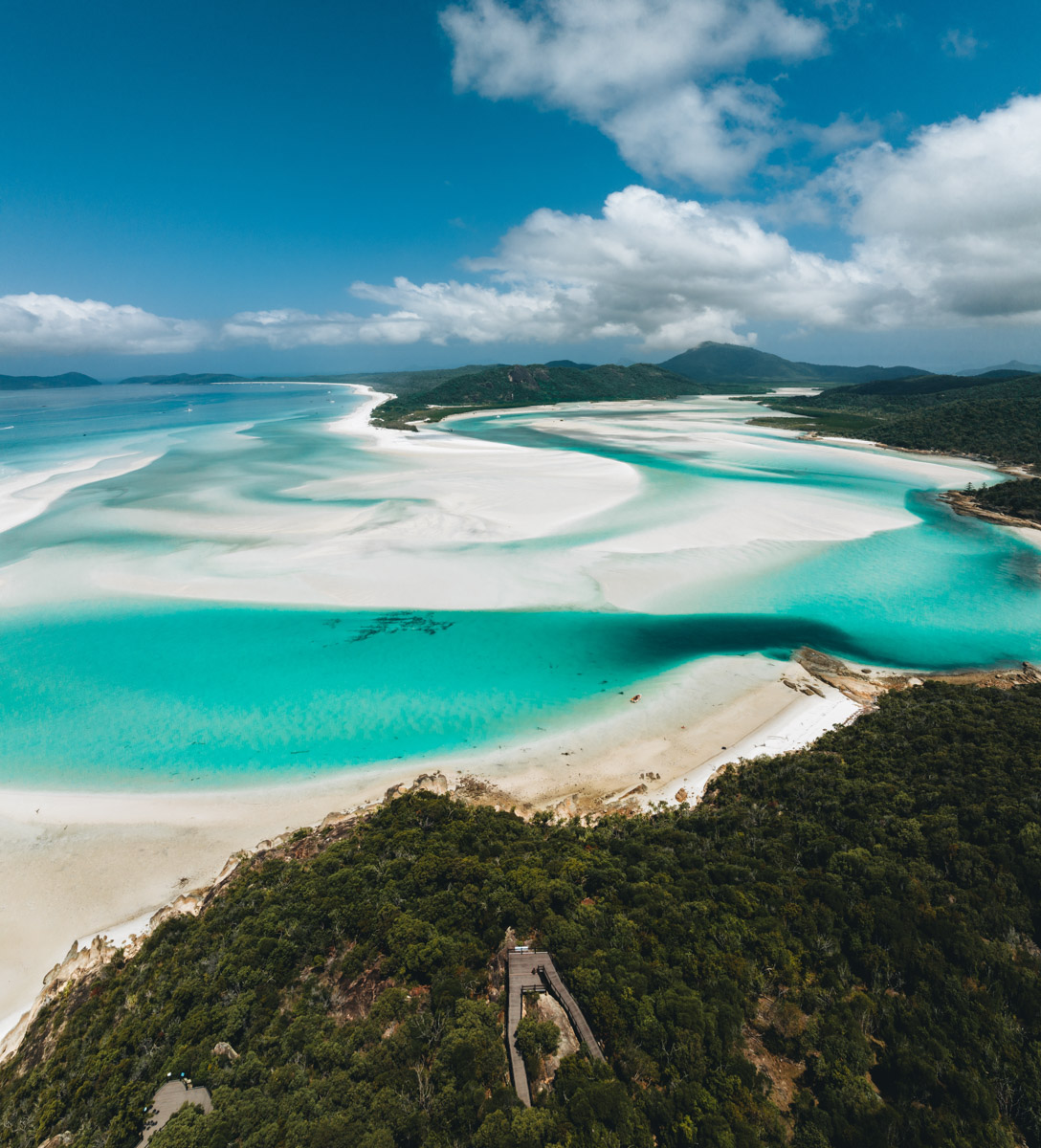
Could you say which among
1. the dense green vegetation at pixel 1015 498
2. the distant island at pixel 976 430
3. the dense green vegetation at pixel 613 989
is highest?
the distant island at pixel 976 430

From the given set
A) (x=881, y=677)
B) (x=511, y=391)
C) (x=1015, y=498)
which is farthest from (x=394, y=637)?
(x=511, y=391)

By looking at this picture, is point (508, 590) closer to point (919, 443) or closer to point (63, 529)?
point (63, 529)

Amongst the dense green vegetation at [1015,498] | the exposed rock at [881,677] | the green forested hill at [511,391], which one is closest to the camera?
the exposed rock at [881,677]

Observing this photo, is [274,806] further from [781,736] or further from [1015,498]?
[1015,498]

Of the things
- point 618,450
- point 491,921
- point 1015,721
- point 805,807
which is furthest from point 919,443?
point 491,921

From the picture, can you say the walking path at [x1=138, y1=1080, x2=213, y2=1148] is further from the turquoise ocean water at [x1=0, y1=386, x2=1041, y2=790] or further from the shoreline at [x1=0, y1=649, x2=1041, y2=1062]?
the turquoise ocean water at [x1=0, y1=386, x2=1041, y2=790]

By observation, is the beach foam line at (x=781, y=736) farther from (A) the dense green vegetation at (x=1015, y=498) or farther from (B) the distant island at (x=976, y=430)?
(A) the dense green vegetation at (x=1015, y=498)

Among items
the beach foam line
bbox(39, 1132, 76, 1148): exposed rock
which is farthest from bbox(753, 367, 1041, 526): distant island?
bbox(39, 1132, 76, 1148): exposed rock

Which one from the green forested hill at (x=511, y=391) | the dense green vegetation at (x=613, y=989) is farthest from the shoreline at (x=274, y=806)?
the green forested hill at (x=511, y=391)
